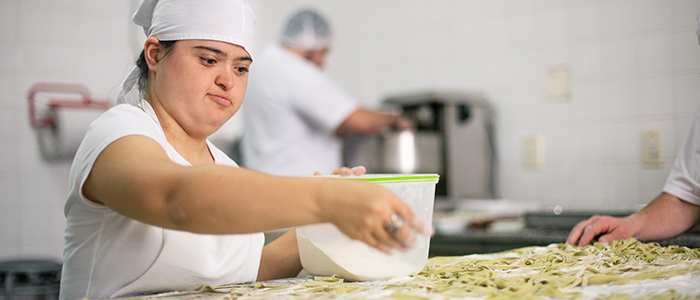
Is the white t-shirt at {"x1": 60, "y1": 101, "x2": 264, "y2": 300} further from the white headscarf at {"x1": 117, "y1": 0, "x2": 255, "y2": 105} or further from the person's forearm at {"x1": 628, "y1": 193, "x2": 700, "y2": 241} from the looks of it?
the person's forearm at {"x1": 628, "y1": 193, "x2": 700, "y2": 241}

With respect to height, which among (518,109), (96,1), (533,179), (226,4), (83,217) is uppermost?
(96,1)

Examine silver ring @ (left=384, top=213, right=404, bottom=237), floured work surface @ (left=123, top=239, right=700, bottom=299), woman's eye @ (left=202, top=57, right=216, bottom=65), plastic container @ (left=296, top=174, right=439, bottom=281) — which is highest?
woman's eye @ (left=202, top=57, right=216, bottom=65)

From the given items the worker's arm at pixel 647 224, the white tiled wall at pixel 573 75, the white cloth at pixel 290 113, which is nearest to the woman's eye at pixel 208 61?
the worker's arm at pixel 647 224

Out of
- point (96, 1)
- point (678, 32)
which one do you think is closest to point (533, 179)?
point (678, 32)

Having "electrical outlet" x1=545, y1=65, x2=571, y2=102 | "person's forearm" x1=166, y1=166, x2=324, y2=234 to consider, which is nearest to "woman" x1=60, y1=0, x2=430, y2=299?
"person's forearm" x1=166, y1=166, x2=324, y2=234

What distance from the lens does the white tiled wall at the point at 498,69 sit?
7.48 ft

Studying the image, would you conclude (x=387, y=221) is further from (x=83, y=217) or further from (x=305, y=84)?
(x=305, y=84)

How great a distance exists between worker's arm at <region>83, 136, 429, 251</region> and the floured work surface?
16cm

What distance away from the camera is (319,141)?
2363 mm

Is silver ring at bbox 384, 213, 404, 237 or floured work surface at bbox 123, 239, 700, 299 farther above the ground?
silver ring at bbox 384, 213, 404, 237

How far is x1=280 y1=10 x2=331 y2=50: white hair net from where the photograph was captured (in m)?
2.43

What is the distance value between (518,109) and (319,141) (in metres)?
0.99

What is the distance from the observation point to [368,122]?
2344 millimetres

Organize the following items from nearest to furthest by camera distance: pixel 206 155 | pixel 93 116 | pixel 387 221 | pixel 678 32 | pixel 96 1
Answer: pixel 387 221
pixel 206 155
pixel 678 32
pixel 93 116
pixel 96 1
